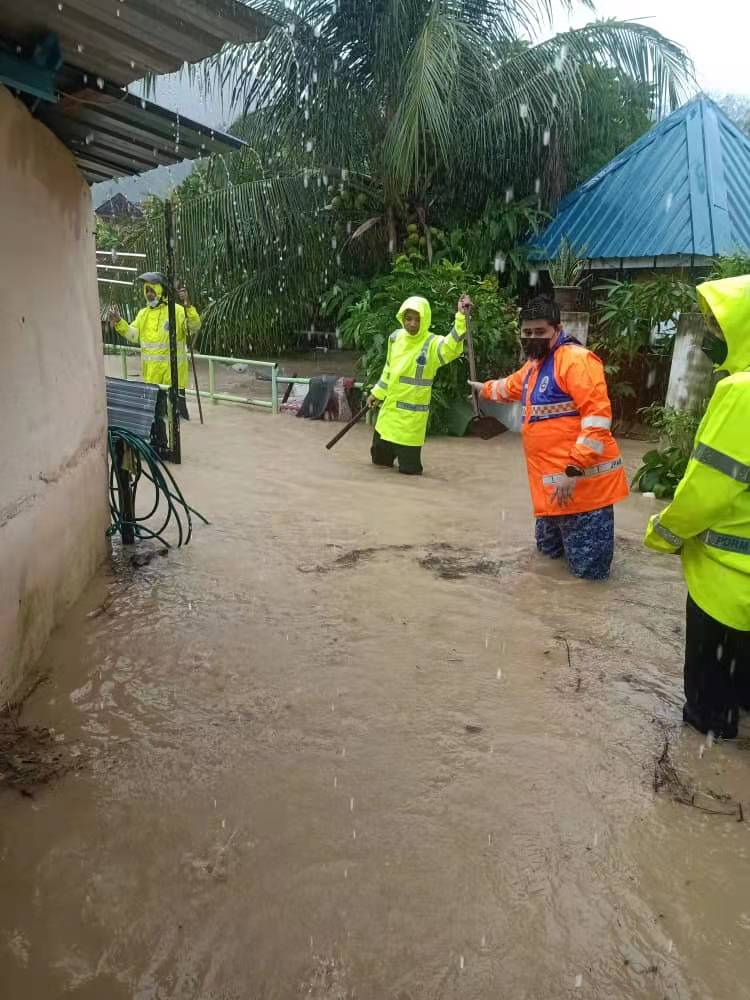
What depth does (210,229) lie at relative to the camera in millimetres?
12961

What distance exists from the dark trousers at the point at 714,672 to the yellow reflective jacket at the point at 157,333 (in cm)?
712

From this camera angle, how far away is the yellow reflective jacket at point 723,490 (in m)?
2.61

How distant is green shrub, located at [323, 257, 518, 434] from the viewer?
9.21m

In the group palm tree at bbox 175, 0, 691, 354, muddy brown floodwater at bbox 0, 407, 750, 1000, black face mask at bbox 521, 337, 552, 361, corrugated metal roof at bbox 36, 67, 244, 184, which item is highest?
palm tree at bbox 175, 0, 691, 354

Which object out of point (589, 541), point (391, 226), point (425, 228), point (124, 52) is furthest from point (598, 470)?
point (391, 226)

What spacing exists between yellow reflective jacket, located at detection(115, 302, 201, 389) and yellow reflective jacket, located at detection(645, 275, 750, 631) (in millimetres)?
7110

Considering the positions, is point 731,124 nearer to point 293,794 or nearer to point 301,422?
point 301,422

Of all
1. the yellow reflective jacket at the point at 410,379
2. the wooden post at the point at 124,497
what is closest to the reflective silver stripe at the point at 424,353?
the yellow reflective jacket at the point at 410,379

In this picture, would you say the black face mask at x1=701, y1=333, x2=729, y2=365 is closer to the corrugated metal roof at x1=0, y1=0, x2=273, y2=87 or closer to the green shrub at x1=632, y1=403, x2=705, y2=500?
the corrugated metal roof at x1=0, y1=0, x2=273, y2=87

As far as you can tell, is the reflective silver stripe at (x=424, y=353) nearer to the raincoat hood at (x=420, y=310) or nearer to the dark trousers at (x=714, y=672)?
the raincoat hood at (x=420, y=310)

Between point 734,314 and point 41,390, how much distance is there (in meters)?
2.84

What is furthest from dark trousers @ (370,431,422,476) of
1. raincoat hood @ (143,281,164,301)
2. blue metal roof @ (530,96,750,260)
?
blue metal roof @ (530,96,750,260)

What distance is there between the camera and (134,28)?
2.59 meters

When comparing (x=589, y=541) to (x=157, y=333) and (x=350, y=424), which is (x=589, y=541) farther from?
(x=157, y=333)
